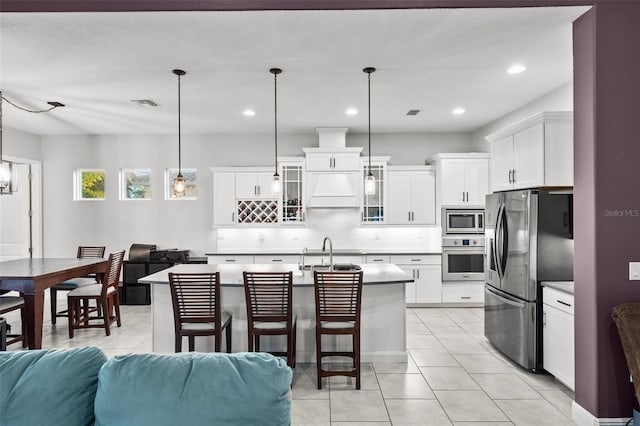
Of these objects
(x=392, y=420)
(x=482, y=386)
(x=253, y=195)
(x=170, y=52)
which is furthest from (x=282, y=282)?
(x=253, y=195)

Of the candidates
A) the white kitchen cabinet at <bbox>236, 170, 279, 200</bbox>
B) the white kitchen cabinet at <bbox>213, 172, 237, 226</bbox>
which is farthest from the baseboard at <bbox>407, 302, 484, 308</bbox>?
the white kitchen cabinet at <bbox>213, 172, 237, 226</bbox>

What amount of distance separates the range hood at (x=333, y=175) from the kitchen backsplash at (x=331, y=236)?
40 cm

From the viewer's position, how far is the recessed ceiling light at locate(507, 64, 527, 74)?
3689mm

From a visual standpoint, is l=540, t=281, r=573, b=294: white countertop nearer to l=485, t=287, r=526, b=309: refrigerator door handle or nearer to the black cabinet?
l=485, t=287, r=526, b=309: refrigerator door handle

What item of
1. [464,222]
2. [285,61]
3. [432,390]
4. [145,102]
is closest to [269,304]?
[432,390]

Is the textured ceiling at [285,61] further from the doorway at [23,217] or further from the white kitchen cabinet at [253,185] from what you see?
the doorway at [23,217]

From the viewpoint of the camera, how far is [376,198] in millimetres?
6406

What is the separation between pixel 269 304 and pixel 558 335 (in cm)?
241

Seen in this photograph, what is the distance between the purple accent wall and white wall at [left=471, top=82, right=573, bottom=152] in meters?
1.64

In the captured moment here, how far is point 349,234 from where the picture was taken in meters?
6.63

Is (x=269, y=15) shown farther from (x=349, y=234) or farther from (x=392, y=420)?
(x=349, y=234)

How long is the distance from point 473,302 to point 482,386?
2.88m

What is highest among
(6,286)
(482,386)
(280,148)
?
(280,148)

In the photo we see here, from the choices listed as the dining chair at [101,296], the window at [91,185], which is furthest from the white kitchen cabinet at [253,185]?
the window at [91,185]
